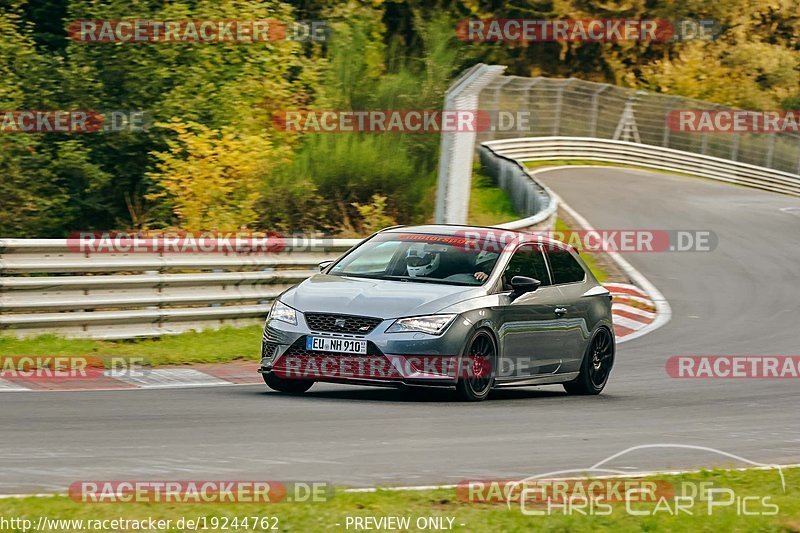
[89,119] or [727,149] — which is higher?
[89,119]

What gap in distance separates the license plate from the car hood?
226mm

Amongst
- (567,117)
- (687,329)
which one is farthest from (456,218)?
(567,117)

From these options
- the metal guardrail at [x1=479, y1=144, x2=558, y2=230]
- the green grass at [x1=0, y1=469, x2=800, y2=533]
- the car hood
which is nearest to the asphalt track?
the green grass at [x1=0, y1=469, x2=800, y2=533]

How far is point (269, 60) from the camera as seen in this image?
27141 millimetres

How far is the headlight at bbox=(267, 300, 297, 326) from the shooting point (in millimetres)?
11157

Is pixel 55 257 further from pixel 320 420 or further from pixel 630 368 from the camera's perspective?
pixel 630 368

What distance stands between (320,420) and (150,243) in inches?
211

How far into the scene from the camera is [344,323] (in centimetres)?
1091

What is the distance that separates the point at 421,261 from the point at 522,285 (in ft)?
Result: 2.87

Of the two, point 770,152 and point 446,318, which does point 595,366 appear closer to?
point 446,318
